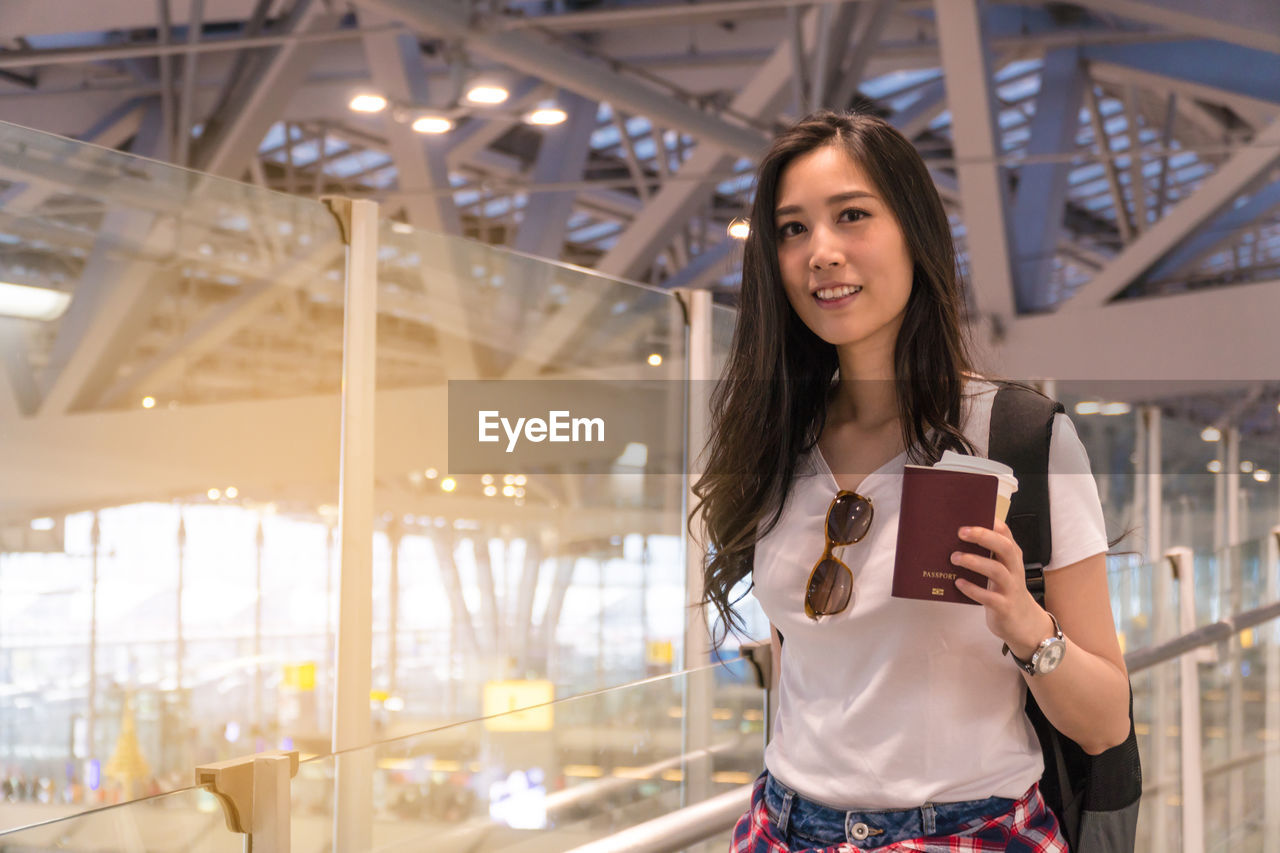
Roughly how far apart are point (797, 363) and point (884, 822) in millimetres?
570

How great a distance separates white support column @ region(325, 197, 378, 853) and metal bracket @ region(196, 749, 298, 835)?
1.68 meters

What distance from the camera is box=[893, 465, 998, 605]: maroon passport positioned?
48.9 inches

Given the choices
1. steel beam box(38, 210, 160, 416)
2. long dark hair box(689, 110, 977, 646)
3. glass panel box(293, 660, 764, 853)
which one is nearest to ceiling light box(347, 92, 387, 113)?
steel beam box(38, 210, 160, 416)

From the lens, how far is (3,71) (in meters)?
15.2

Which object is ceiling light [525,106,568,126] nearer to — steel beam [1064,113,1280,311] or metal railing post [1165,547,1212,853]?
steel beam [1064,113,1280,311]

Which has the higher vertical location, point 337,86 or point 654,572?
point 337,86

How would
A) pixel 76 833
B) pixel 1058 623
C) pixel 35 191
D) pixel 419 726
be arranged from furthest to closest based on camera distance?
1. pixel 419 726
2. pixel 35 191
3. pixel 76 833
4. pixel 1058 623

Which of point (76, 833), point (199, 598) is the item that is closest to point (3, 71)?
point (199, 598)

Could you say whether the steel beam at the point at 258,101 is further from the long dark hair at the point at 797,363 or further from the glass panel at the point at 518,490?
the long dark hair at the point at 797,363

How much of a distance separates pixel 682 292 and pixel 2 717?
8.45ft

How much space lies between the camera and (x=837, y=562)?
4.52ft

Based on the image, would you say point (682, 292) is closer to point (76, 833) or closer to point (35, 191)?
point (35, 191)

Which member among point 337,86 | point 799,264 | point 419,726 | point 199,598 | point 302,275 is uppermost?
point 337,86

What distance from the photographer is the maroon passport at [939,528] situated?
124 cm
